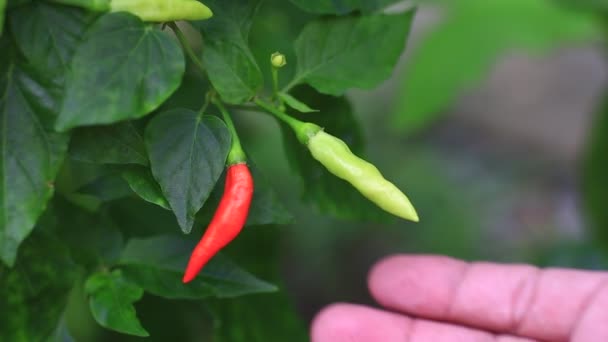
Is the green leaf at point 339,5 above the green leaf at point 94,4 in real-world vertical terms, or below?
above

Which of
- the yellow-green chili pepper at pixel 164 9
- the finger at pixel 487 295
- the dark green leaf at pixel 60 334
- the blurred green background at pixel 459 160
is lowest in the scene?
the blurred green background at pixel 459 160

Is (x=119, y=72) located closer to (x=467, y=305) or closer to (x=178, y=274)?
(x=178, y=274)

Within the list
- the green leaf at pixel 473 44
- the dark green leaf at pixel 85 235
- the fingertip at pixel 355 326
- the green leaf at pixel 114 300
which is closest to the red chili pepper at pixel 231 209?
the green leaf at pixel 114 300

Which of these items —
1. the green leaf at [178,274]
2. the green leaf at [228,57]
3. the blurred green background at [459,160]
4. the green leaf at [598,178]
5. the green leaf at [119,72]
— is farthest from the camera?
the green leaf at [598,178]

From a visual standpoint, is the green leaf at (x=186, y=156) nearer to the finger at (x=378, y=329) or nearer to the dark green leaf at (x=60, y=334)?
the dark green leaf at (x=60, y=334)

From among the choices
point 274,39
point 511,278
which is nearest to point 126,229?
point 274,39

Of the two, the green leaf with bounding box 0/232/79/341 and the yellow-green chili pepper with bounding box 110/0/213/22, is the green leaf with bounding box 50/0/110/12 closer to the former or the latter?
the yellow-green chili pepper with bounding box 110/0/213/22

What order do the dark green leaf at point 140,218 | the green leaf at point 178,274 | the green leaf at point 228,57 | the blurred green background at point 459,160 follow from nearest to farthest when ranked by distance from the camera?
1. the green leaf at point 228,57
2. the green leaf at point 178,274
3. the dark green leaf at point 140,218
4. the blurred green background at point 459,160
